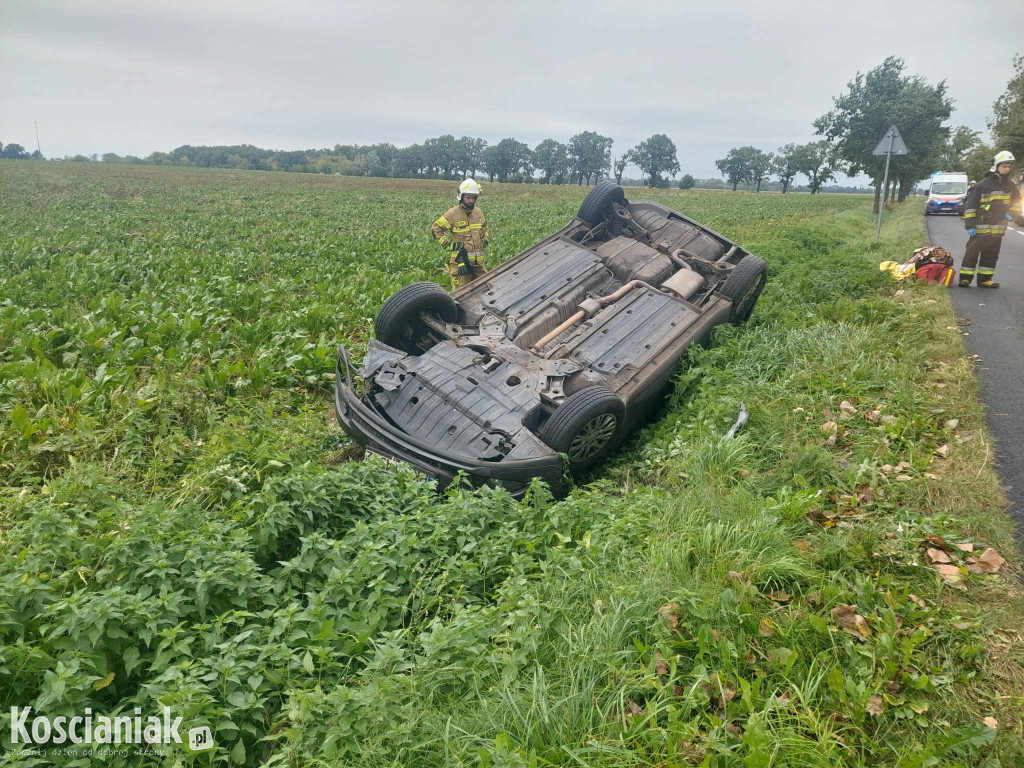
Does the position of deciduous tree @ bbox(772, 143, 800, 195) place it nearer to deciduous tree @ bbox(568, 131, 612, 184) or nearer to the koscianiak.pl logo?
deciduous tree @ bbox(568, 131, 612, 184)

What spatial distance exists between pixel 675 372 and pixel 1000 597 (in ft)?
10.5

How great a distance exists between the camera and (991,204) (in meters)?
8.67

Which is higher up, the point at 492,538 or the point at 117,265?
the point at 117,265

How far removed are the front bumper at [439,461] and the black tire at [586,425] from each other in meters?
0.23

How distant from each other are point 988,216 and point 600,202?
584 cm

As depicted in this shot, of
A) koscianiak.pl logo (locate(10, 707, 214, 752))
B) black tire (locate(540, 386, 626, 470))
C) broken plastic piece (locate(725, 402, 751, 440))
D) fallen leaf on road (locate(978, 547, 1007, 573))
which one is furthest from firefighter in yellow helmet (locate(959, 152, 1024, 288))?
koscianiak.pl logo (locate(10, 707, 214, 752))

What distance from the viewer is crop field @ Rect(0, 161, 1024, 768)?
2240 millimetres

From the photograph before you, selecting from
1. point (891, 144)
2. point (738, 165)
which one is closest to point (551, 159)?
point (738, 165)

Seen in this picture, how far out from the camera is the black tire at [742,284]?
6.63 metres

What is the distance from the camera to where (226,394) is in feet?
20.7

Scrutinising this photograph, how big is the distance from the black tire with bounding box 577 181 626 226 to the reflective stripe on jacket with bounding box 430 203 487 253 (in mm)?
1364

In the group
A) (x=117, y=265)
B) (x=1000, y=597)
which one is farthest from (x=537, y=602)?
(x=117, y=265)

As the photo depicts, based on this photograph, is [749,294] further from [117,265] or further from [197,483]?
[117,265]

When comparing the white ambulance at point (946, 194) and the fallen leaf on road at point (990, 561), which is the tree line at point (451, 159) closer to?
the white ambulance at point (946, 194)
